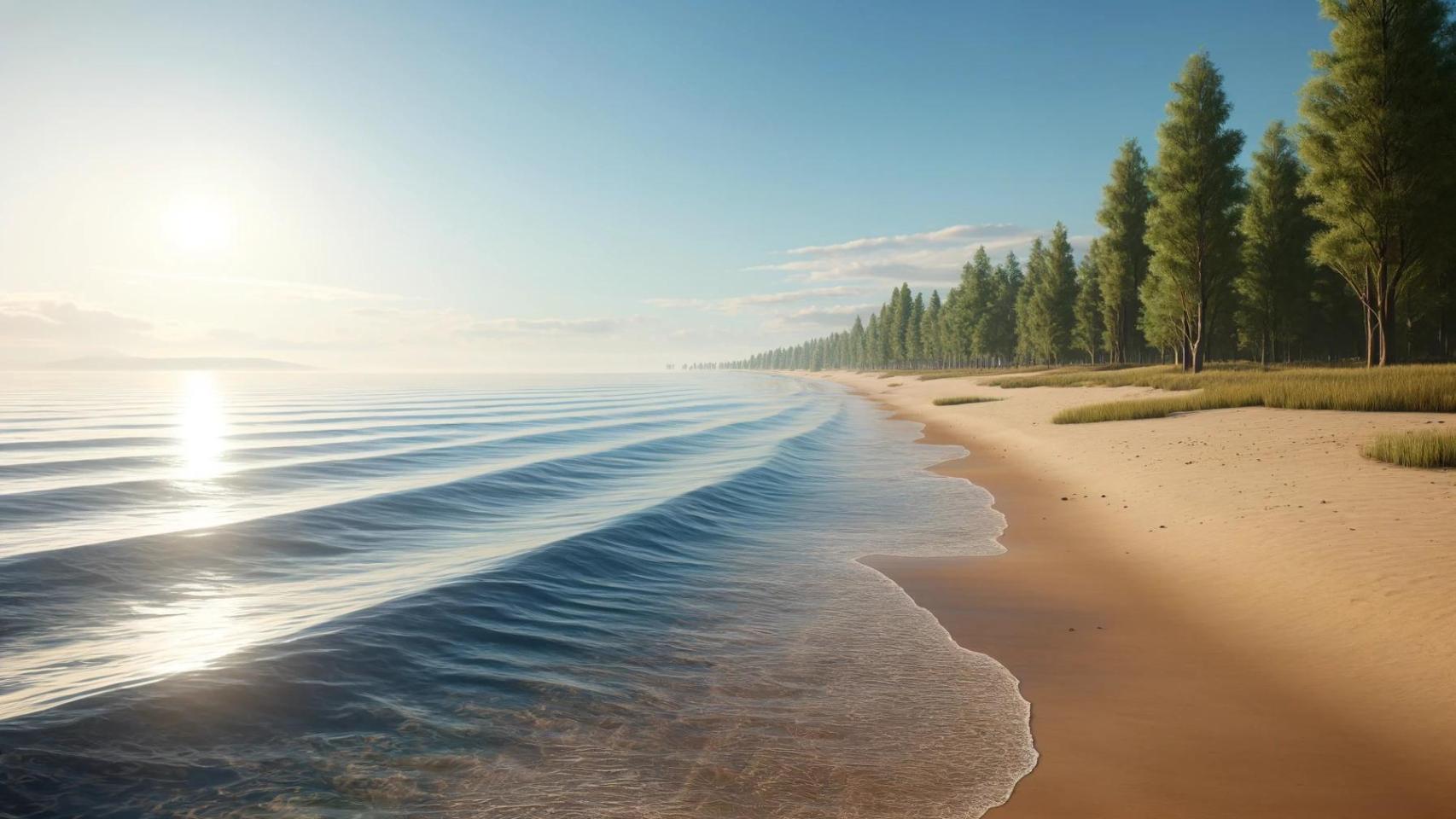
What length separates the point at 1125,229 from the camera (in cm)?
5138

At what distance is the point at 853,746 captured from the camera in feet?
15.5

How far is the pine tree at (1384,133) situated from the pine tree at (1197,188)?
29.0ft

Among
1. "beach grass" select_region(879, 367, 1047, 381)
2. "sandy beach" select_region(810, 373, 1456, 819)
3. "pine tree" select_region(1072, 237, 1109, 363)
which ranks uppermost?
"pine tree" select_region(1072, 237, 1109, 363)

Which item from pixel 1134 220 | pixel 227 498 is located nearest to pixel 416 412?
pixel 227 498

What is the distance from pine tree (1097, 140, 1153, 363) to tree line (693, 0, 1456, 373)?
115 millimetres

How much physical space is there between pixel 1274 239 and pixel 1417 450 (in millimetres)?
46302

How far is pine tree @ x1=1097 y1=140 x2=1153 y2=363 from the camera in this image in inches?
1984

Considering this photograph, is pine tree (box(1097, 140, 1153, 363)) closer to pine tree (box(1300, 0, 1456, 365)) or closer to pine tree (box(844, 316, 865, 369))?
pine tree (box(1300, 0, 1456, 365))

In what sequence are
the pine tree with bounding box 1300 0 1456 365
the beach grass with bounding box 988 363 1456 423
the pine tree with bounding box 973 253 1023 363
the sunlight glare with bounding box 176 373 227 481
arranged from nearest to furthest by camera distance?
the beach grass with bounding box 988 363 1456 423, the sunlight glare with bounding box 176 373 227 481, the pine tree with bounding box 1300 0 1456 365, the pine tree with bounding box 973 253 1023 363

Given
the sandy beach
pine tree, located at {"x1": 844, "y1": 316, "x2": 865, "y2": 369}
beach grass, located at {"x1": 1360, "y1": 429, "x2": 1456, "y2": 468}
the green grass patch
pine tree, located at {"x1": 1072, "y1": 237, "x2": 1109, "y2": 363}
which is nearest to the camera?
the sandy beach

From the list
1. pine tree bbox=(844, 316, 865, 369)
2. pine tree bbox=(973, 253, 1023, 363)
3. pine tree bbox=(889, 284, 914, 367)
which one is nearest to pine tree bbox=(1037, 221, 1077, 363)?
pine tree bbox=(973, 253, 1023, 363)

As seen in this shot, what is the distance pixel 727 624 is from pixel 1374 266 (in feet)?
107

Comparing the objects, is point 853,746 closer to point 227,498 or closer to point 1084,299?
point 227,498

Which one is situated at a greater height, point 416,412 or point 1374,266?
point 1374,266
